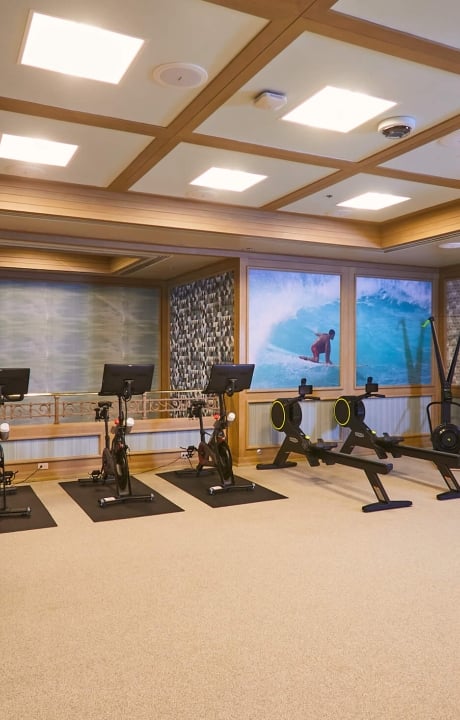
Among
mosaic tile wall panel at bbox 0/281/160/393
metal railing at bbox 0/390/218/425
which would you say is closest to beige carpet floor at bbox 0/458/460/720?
metal railing at bbox 0/390/218/425

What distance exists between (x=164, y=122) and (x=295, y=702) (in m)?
3.35

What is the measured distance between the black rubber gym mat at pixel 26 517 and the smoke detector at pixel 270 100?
3478 millimetres

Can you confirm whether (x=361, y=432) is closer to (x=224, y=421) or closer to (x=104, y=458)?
(x=224, y=421)

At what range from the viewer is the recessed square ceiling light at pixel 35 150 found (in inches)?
166

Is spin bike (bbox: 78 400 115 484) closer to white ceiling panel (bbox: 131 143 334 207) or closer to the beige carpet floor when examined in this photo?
the beige carpet floor

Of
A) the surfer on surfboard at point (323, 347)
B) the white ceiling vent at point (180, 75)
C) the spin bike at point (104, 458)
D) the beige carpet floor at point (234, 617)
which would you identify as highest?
the white ceiling vent at point (180, 75)

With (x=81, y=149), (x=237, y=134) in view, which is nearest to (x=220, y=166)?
(x=237, y=134)

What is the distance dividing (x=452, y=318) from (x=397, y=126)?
5186 mm

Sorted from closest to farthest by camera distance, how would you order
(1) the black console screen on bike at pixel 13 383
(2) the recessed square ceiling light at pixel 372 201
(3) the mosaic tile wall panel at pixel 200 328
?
(1) the black console screen on bike at pixel 13 383 < (2) the recessed square ceiling light at pixel 372 201 < (3) the mosaic tile wall panel at pixel 200 328

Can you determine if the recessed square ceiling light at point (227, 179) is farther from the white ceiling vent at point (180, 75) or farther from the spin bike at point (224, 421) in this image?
the spin bike at point (224, 421)

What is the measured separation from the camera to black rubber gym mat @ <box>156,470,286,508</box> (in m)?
5.52

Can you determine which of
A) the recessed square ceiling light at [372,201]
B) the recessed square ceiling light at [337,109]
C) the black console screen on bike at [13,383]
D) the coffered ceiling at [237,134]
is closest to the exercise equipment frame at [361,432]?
the coffered ceiling at [237,134]

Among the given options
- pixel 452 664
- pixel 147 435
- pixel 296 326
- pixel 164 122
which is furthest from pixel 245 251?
pixel 452 664

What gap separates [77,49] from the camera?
2.95 metres
